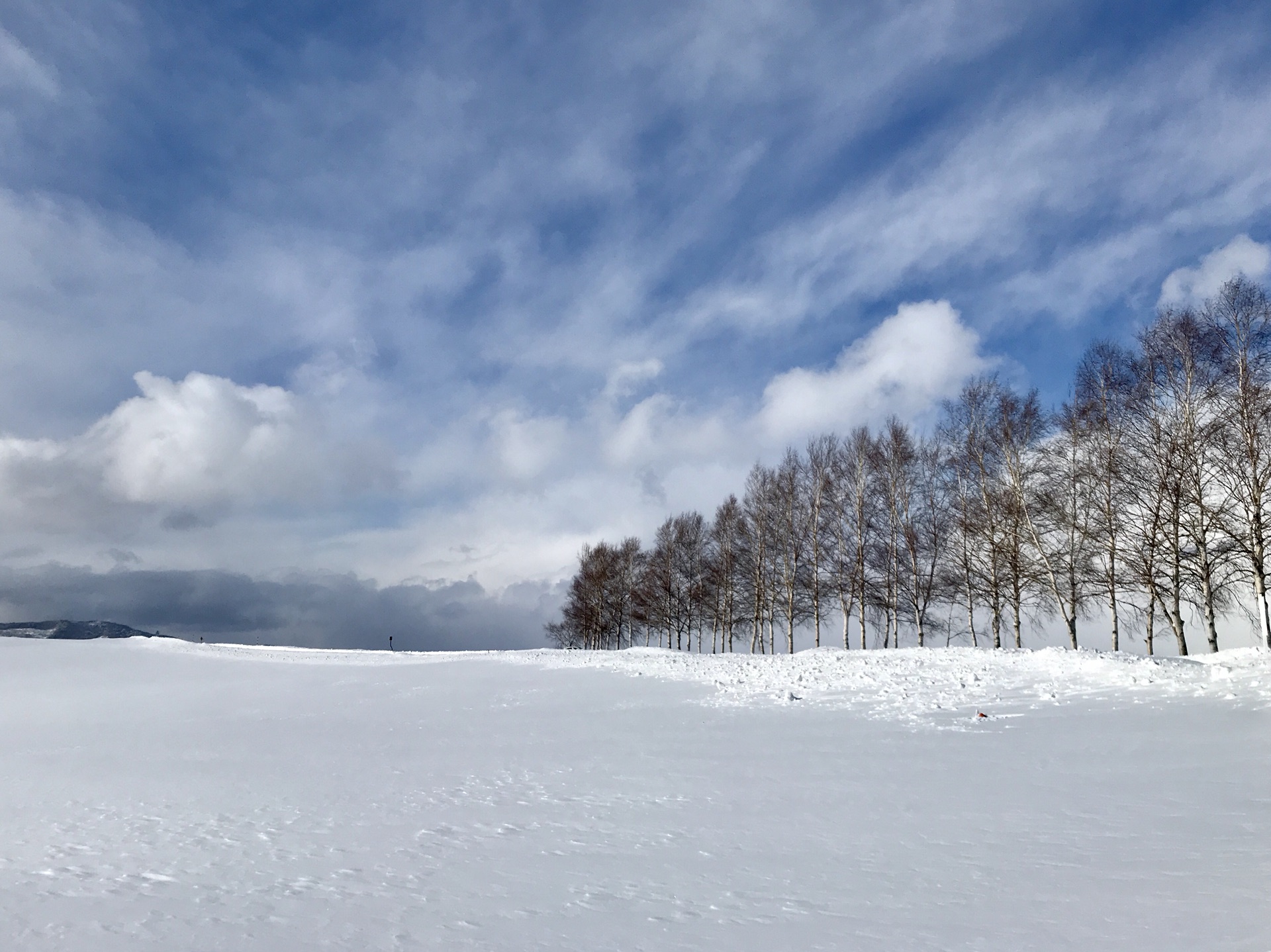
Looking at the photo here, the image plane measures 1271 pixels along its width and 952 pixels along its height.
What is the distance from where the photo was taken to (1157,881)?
497 centimetres

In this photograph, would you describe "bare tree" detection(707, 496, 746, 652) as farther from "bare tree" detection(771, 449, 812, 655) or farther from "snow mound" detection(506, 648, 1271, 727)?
"snow mound" detection(506, 648, 1271, 727)

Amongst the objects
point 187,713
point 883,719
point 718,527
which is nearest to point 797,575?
point 718,527

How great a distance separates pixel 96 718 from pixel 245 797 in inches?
369

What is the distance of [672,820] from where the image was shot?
269 inches

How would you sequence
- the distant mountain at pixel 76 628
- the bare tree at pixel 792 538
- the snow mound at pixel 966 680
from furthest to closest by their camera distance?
the distant mountain at pixel 76 628 → the bare tree at pixel 792 538 → the snow mound at pixel 966 680

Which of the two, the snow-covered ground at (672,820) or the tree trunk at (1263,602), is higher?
the tree trunk at (1263,602)

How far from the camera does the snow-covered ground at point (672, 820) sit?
4383mm

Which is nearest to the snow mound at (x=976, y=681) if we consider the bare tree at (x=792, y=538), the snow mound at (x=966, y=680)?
the snow mound at (x=966, y=680)

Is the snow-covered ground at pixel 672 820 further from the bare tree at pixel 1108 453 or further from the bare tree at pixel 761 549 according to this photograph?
the bare tree at pixel 761 549

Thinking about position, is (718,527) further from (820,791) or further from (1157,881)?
(1157,881)

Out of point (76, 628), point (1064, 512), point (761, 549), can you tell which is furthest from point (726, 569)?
point (76, 628)

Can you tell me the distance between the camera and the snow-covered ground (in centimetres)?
438

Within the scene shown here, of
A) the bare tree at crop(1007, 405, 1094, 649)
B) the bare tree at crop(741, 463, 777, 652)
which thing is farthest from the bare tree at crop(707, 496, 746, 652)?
the bare tree at crop(1007, 405, 1094, 649)

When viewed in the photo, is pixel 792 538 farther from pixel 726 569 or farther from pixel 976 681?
pixel 976 681
